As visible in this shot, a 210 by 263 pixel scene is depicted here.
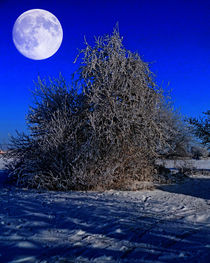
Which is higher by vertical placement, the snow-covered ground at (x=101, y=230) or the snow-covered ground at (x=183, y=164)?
the snow-covered ground at (x=183, y=164)

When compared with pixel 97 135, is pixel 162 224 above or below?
below

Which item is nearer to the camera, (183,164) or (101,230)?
(101,230)

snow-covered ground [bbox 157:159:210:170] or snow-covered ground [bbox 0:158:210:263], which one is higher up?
snow-covered ground [bbox 157:159:210:170]

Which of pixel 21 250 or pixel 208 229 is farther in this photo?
pixel 208 229

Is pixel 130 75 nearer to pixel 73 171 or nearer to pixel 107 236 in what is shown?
pixel 73 171

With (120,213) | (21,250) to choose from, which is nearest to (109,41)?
(120,213)

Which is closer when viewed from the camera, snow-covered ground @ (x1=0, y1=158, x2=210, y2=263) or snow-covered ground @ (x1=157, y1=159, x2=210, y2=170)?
snow-covered ground @ (x1=0, y1=158, x2=210, y2=263)

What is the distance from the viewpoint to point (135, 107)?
24.3ft

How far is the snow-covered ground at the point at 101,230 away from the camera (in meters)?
2.72

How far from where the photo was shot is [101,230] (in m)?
3.49

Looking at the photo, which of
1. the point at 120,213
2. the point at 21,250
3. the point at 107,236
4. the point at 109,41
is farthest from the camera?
the point at 109,41

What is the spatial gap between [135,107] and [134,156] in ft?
A: 5.03

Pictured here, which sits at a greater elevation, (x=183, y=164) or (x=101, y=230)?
(x=183, y=164)

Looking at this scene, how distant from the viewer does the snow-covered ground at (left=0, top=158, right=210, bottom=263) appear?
2.72 meters
